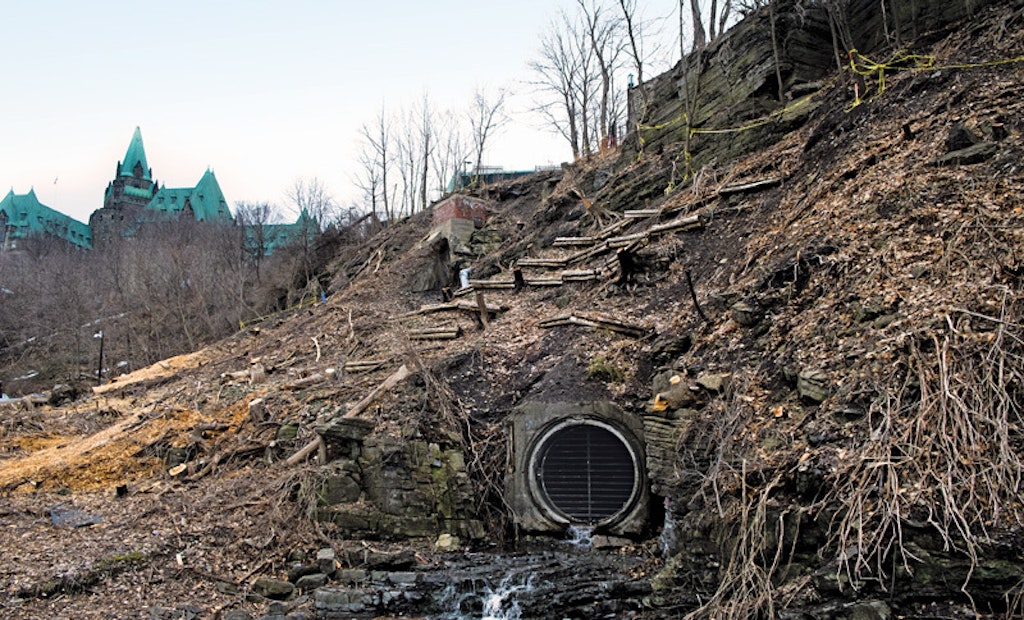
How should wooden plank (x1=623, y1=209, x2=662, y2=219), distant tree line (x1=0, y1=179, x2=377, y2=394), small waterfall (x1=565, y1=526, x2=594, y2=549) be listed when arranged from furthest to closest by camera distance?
distant tree line (x1=0, y1=179, x2=377, y2=394)
wooden plank (x1=623, y1=209, x2=662, y2=219)
small waterfall (x1=565, y1=526, x2=594, y2=549)

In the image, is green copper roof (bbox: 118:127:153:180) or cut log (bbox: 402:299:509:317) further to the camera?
green copper roof (bbox: 118:127:153:180)

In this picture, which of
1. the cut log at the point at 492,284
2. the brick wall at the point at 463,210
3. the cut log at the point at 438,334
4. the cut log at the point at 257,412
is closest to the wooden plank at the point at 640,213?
the cut log at the point at 492,284

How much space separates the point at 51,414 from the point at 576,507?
1531 centimetres

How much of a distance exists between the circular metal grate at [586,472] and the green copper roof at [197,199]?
60313 mm

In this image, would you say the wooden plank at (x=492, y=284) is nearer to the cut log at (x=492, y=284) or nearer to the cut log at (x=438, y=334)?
the cut log at (x=492, y=284)

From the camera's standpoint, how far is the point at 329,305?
71.7 feet

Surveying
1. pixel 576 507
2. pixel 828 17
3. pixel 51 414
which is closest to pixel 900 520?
pixel 576 507

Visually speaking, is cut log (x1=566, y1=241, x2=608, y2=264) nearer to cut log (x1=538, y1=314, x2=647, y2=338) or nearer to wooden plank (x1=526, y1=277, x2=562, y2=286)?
wooden plank (x1=526, y1=277, x2=562, y2=286)

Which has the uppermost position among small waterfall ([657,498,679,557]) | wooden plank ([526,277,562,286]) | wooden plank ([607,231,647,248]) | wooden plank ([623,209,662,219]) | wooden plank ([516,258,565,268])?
wooden plank ([623,209,662,219])

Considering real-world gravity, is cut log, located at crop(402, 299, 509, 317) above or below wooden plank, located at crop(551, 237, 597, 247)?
below

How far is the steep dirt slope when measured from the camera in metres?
5.33

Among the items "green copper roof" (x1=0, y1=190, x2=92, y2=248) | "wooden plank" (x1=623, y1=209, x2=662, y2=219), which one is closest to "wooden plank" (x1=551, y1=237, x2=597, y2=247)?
"wooden plank" (x1=623, y1=209, x2=662, y2=219)

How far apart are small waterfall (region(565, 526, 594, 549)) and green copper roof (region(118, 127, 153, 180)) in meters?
74.1

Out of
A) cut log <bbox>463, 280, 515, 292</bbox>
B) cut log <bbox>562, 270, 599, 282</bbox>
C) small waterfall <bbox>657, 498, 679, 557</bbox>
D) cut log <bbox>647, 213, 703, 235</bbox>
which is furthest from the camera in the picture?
cut log <bbox>463, 280, 515, 292</bbox>
